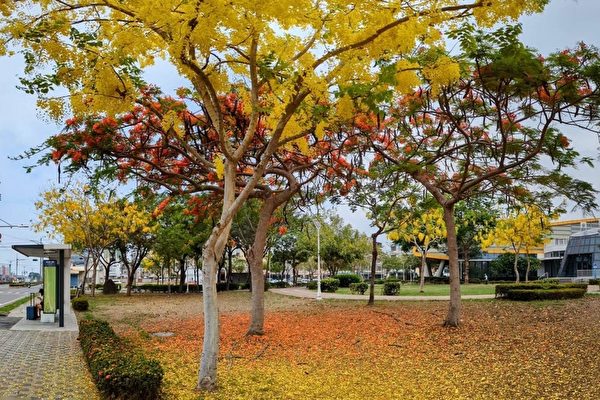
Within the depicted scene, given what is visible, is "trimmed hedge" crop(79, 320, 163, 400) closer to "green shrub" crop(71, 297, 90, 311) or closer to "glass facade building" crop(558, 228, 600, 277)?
"green shrub" crop(71, 297, 90, 311)

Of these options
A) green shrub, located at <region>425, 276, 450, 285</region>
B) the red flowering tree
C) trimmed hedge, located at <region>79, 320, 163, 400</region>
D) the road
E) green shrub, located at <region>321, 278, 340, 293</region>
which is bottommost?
green shrub, located at <region>425, 276, 450, 285</region>

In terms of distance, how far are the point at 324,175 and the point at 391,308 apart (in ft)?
22.1

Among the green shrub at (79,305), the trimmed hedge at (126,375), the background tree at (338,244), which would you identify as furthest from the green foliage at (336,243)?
the trimmed hedge at (126,375)

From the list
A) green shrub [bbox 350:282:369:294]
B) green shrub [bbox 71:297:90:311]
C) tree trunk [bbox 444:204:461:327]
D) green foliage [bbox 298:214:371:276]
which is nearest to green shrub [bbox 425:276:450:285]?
green foliage [bbox 298:214:371:276]

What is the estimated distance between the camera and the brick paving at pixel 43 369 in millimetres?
7176

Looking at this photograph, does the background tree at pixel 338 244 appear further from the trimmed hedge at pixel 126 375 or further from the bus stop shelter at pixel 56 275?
the trimmed hedge at pixel 126 375

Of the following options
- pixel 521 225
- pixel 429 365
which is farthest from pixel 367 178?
pixel 521 225

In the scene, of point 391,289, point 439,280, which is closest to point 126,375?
point 391,289

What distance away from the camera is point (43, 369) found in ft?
29.4

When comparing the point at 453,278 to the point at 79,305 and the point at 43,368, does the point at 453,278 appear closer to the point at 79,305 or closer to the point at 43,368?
the point at 43,368

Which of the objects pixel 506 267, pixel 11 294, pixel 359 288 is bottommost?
pixel 11 294

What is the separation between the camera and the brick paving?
7176 mm

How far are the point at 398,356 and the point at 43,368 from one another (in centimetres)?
611

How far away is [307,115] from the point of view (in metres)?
7.85
